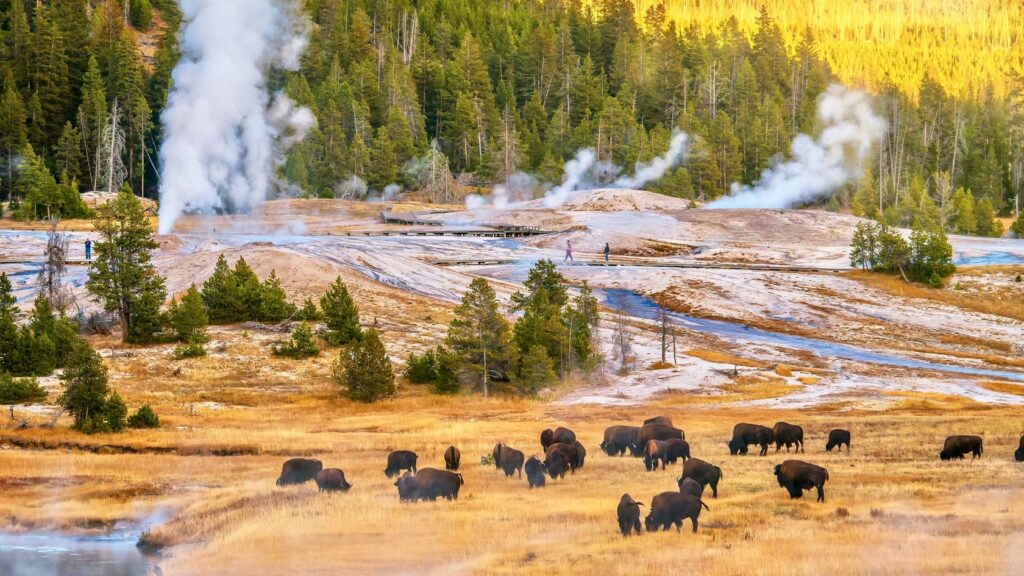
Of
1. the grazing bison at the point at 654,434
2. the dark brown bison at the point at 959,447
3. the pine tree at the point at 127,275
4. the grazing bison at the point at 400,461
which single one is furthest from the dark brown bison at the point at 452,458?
the pine tree at the point at 127,275

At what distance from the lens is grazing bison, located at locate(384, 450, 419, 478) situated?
3080cm

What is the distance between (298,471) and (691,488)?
10.6 meters

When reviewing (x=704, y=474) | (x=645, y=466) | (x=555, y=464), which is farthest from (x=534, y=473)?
(x=704, y=474)

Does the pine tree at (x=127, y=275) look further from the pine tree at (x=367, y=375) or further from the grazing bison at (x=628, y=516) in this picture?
the grazing bison at (x=628, y=516)

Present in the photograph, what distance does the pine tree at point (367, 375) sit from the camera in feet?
180

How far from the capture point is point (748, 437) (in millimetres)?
34500

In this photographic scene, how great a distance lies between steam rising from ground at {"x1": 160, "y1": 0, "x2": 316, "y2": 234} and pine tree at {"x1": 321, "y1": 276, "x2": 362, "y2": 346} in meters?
28.4

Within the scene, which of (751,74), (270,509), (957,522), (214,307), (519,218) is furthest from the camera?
(751,74)

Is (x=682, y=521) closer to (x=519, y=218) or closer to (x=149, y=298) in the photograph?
(x=149, y=298)

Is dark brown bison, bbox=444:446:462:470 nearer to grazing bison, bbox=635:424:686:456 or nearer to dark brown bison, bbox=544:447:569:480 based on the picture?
dark brown bison, bbox=544:447:569:480

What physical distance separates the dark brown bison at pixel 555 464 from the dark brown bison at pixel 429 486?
3482mm

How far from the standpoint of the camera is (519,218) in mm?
122125

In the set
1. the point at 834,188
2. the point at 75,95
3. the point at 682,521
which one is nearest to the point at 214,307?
the point at 682,521

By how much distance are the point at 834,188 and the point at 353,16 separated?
241 ft
